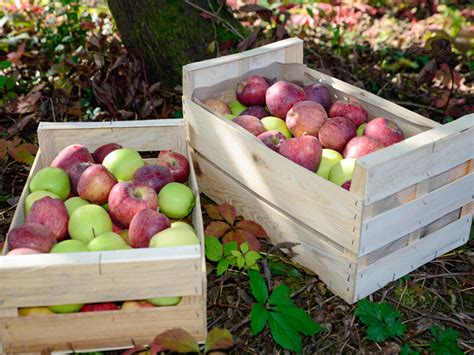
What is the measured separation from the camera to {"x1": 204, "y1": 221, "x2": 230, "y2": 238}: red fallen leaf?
108 inches

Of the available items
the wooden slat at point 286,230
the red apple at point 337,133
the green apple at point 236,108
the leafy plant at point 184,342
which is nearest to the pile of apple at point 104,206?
the leafy plant at point 184,342

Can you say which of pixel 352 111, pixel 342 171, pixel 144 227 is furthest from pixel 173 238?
pixel 352 111

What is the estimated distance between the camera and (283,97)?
309cm

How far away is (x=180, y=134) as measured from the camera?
3.03 metres

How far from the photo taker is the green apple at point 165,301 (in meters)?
2.19

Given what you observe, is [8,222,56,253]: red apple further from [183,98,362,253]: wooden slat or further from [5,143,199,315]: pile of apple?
[183,98,362,253]: wooden slat

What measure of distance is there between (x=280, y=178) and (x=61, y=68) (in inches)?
78.4

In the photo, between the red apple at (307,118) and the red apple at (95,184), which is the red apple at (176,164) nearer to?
the red apple at (95,184)

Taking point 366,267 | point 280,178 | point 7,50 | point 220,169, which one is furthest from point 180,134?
point 7,50

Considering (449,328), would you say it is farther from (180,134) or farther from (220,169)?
(180,134)

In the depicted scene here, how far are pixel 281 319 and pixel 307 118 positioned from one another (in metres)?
1.02

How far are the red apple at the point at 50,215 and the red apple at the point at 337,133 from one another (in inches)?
46.5

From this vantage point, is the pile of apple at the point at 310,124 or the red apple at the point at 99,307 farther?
the pile of apple at the point at 310,124

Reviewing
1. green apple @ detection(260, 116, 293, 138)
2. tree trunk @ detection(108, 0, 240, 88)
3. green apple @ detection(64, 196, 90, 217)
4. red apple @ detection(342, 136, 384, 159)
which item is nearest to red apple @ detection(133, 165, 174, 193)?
green apple @ detection(64, 196, 90, 217)
